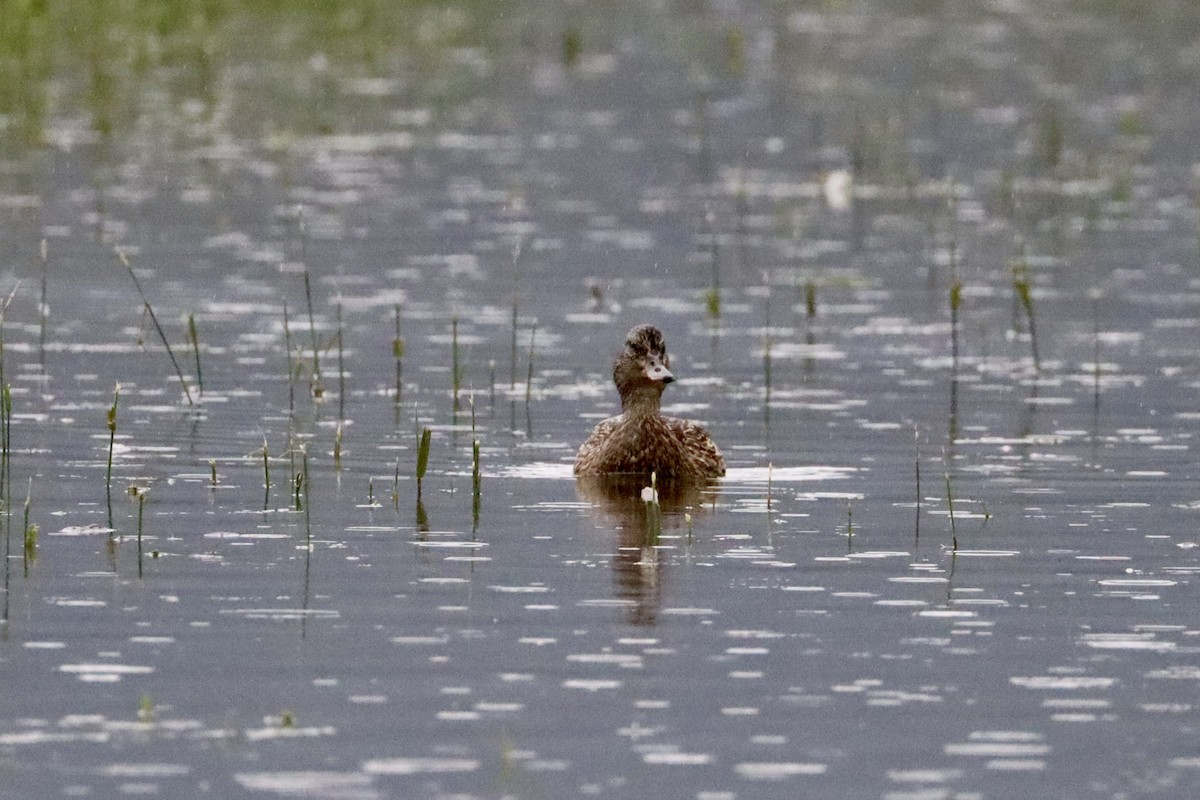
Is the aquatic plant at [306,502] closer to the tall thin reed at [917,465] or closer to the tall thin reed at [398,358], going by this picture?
the tall thin reed at [917,465]

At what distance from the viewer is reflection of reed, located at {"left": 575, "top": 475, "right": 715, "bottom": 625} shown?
12453 mm

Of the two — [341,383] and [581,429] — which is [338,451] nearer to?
[581,429]

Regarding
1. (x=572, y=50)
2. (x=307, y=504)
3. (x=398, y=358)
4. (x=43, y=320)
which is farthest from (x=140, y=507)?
(x=572, y=50)

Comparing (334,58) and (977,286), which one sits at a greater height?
(334,58)

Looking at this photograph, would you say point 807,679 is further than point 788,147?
No

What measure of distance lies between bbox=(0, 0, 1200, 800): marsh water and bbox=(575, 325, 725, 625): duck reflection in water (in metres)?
0.14

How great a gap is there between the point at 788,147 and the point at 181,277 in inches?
407

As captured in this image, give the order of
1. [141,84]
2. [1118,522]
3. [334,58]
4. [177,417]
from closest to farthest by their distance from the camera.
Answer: [1118,522] < [177,417] < [141,84] < [334,58]

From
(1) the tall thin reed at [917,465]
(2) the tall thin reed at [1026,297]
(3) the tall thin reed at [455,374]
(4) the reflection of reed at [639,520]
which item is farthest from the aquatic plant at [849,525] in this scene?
(2) the tall thin reed at [1026,297]

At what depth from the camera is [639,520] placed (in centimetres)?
1483

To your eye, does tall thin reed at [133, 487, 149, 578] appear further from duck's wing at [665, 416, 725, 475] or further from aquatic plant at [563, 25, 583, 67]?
aquatic plant at [563, 25, 583, 67]

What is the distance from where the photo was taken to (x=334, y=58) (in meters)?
39.8

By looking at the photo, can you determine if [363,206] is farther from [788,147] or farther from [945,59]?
[945,59]

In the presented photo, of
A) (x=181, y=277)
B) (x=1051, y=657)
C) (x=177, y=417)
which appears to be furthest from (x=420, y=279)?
(x=1051, y=657)
